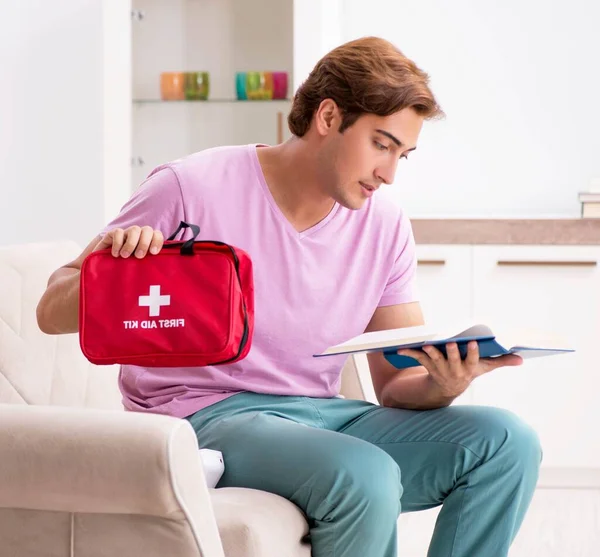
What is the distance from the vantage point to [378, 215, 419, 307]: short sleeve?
6.31 ft

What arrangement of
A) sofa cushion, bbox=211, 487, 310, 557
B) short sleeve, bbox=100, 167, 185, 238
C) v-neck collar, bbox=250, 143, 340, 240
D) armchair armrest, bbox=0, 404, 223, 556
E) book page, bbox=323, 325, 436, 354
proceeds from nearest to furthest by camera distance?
1. armchair armrest, bbox=0, 404, 223, 556
2. sofa cushion, bbox=211, 487, 310, 557
3. book page, bbox=323, 325, 436, 354
4. short sleeve, bbox=100, 167, 185, 238
5. v-neck collar, bbox=250, 143, 340, 240

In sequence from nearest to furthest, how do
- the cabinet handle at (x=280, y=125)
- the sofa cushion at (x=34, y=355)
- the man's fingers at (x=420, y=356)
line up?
1. the man's fingers at (x=420, y=356)
2. the sofa cushion at (x=34, y=355)
3. the cabinet handle at (x=280, y=125)

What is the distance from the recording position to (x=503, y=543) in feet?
5.57

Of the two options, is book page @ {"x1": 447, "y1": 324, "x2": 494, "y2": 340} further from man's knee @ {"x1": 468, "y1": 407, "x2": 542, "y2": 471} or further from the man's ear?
the man's ear

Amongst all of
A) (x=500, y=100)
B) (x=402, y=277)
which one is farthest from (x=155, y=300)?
(x=500, y=100)

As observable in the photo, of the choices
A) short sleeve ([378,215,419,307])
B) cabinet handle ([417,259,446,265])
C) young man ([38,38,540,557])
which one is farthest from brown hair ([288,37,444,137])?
cabinet handle ([417,259,446,265])

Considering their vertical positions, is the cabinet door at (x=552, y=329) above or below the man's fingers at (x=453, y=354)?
below

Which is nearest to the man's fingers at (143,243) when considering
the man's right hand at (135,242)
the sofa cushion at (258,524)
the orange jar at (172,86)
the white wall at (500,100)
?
the man's right hand at (135,242)

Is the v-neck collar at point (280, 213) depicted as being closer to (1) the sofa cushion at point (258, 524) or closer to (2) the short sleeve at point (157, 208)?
(2) the short sleeve at point (157, 208)

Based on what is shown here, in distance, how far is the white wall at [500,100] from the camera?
3777mm

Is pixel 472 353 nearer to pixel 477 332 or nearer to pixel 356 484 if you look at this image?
pixel 477 332

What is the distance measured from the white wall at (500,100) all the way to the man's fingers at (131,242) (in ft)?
8.08

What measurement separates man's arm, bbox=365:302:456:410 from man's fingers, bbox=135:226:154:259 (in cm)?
56

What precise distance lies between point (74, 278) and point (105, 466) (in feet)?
1.40
